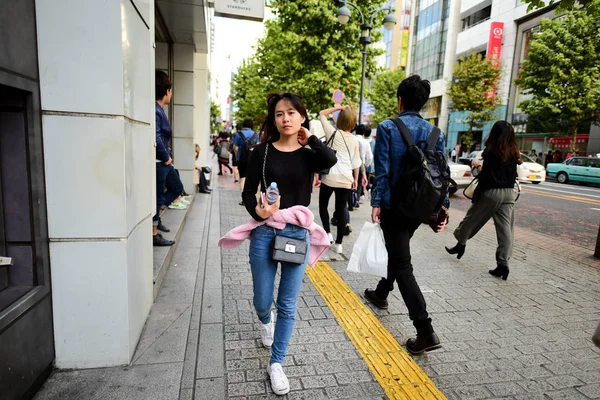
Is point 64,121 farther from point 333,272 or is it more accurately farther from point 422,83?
point 333,272

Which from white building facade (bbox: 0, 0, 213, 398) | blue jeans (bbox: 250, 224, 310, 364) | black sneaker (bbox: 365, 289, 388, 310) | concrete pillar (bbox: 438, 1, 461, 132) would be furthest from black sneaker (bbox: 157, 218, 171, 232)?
concrete pillar (bbox: 438, 1, 461, 132)

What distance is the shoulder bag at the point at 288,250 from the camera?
235cm

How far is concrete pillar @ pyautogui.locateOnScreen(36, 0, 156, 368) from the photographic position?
224 cm

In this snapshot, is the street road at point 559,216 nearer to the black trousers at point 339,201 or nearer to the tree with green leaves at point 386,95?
the black trousers at point 339,201

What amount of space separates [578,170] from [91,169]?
82.8 feet

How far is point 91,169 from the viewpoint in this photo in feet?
7.73

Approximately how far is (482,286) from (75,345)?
13.0 ft

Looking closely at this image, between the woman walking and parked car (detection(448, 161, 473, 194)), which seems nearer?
the woman walking

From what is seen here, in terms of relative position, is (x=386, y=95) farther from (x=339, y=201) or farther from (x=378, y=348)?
(x=378, y=348)

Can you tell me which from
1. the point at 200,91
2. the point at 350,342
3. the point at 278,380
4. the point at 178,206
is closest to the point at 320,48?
the point at 200,91

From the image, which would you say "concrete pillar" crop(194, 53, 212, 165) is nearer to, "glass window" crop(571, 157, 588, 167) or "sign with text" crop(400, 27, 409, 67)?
"glass window" crop(571, 157, 588, 167)

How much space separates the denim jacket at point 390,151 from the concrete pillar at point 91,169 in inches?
69.8

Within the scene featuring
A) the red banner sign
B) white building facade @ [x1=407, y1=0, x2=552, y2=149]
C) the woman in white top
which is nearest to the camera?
the woman in white top

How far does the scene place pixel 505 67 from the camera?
3591 cm
